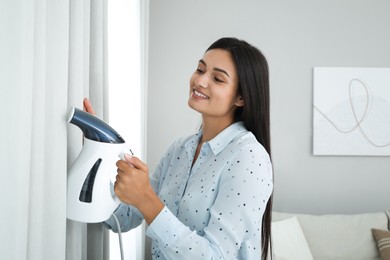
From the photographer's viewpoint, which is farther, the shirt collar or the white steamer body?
the shirt collar

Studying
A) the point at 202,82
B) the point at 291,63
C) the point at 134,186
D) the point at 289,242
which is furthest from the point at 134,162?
the point at 291,63

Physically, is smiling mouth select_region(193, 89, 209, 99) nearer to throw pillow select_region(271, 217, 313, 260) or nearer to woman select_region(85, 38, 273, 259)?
woman select_region(85, 38, 273, 259)

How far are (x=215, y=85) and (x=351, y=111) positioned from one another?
2231 millimetres

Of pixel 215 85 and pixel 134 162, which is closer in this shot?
pixel 134 162

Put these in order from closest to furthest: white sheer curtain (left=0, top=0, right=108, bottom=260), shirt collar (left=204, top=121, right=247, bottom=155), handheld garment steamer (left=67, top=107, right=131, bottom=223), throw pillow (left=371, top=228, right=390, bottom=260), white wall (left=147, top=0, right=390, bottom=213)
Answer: white sheer curtain (left=0, top=0, right=108, bottom=260)
handheld garment steamer (left=67, top=107, right=131, bottom=223)
shirt collar (left=204, top=121, right=247, bottom=155)
throw pillow (left=371, top=228, right=390, bottom=260)
white wall (left=147, top=0, right=390, bottom=213)

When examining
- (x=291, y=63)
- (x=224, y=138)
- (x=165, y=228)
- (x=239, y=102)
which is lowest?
(x=165, y=228)

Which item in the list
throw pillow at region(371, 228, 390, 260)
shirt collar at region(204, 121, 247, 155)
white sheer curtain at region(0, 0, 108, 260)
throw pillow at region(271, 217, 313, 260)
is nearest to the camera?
white sheer curtain at region(0, 0, 108, 260)

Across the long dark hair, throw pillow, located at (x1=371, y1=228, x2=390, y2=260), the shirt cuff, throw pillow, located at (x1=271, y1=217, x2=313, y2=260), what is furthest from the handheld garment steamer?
throw pillow, located at (x1=371, y1=228, x2=390, y2=260)

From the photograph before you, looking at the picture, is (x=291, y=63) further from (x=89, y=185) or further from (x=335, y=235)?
(x=89, y=185)

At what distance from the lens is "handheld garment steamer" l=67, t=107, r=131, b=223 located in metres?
0.87

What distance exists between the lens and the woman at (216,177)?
92 cm

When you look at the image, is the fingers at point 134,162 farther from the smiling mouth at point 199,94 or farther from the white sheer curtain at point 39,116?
the smiling mouth at point 199,94

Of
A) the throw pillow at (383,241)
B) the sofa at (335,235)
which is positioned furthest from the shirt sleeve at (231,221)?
the throw pillow at (383,241)

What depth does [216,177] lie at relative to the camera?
1.07 m
